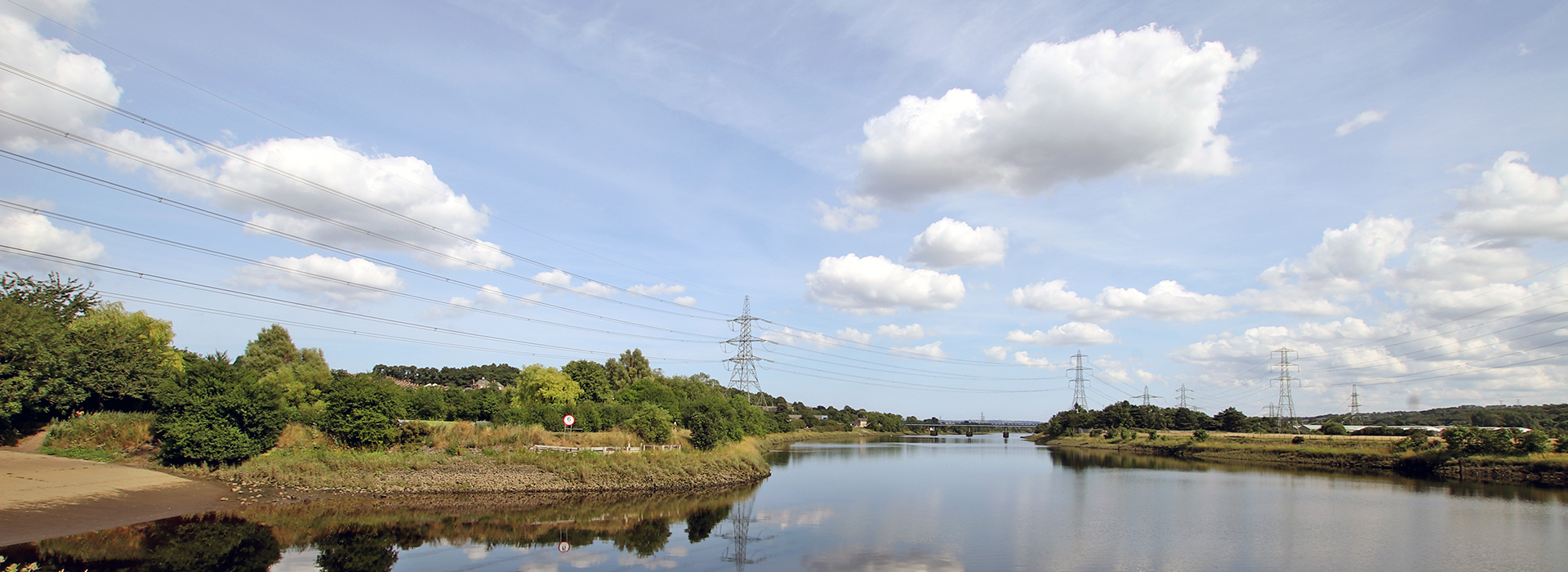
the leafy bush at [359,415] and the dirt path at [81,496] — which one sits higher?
the leafy bush at [359,415]

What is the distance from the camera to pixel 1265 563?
23375 mm

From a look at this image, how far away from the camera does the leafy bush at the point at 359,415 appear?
→ 35812mm

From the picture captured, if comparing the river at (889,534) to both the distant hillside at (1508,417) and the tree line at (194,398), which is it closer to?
the tree line at (194,398)

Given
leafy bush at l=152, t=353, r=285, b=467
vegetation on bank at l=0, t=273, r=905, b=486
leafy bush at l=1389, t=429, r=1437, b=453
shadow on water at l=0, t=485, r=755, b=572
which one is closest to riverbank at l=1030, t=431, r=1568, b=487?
leafy bush at l=1389, t=429, r=1437, b=453

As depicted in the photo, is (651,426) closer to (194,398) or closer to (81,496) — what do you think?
(194,398)

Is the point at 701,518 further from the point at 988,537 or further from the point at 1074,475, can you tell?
the point at 1074,475

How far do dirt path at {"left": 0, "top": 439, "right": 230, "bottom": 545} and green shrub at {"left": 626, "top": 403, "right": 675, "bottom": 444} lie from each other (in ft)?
78.2

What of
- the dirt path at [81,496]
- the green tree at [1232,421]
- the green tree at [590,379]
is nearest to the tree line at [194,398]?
the dirt path at [81,496]

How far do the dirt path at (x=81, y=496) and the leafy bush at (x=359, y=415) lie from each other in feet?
21.1

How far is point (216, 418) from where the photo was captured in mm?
31344

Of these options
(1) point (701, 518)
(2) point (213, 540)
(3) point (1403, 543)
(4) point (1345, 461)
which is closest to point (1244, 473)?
(4) point (1345, 461)

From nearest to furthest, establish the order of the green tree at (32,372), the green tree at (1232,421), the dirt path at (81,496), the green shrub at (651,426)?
the dirt path at (81,496) < the green tree at (32,372) < the green shrub at (651,426) < the green tree at (1232,421)

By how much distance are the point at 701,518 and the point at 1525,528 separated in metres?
35.9

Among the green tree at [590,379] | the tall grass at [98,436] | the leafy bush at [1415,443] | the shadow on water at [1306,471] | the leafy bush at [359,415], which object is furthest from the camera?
the green tree at [590,379]
